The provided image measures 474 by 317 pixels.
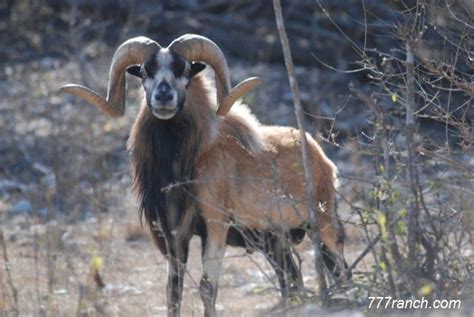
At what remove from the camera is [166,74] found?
1113 cm

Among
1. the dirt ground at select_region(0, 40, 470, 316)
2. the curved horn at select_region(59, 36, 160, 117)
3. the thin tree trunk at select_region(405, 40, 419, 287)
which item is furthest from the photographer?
the dirt ground at select_region(0, 40, 470, 316)

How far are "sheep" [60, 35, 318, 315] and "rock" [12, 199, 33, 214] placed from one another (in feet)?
18.7

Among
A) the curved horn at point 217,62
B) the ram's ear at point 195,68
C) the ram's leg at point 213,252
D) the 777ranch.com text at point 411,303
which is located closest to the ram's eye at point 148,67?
the curved horn at point 217,62

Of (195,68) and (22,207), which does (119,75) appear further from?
(22,207)

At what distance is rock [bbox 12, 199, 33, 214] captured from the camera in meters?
17.3

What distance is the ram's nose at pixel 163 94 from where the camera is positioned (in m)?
10.8

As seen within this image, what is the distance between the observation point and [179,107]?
440 inches

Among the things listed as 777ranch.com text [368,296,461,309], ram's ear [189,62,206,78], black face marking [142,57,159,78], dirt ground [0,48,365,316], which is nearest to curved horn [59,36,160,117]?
black face marking [142,57,159,78]

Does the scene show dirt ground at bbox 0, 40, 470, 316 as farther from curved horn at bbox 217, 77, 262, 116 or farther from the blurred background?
curved horn at bbox 217, 77, 262, 116

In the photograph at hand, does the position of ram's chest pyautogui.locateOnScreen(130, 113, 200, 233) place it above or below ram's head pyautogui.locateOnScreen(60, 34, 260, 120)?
below

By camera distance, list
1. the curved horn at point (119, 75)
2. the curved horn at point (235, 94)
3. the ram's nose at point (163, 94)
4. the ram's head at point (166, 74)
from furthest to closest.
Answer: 1. the curved horn at point (119, 75)
2. the curved horn at point (235, 94)
3. the ram's head at point (166, 74)
4. the ram's nose at point (163, 94)

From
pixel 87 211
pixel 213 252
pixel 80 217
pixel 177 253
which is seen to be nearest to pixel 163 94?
pixel 177 253

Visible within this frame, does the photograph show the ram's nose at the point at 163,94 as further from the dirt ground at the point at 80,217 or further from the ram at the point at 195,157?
the dirt ground at the point at 80,217

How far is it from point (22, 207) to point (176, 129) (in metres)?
6.50
